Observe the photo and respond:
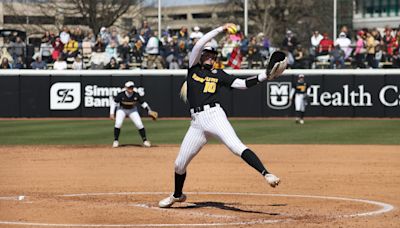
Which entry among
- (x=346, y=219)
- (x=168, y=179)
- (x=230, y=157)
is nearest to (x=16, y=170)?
(x=168, y=179)

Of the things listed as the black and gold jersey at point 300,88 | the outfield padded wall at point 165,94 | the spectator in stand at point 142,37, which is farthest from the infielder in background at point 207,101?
the spectator in stand at point 142,37

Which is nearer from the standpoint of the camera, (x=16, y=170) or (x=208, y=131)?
(x=208, y=131)

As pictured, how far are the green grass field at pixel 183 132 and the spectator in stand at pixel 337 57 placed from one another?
9.19ft

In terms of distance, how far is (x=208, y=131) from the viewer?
36.9 feet

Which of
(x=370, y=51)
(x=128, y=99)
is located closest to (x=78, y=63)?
(x=370, y=51)

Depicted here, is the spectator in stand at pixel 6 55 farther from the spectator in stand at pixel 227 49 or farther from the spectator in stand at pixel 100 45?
the spectator in stand at pixel 227 49

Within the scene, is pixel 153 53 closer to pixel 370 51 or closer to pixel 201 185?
pixel 370 51

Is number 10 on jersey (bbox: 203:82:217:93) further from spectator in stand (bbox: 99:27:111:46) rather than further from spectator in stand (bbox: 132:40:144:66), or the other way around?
spectator in stand (bbox: 99:27:111:46)

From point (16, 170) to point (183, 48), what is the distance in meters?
20.0

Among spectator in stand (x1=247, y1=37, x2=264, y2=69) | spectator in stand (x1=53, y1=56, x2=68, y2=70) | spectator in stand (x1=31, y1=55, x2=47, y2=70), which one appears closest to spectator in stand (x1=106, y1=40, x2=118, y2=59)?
spectator in stand (x1=53, y1=56, x2=68, y2=70)

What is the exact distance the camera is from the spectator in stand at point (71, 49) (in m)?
36.6

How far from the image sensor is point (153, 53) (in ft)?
119

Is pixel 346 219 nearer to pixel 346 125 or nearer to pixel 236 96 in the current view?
pixel 346 125

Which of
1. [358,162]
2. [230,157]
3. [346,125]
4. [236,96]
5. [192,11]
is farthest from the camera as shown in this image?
[192,11]
